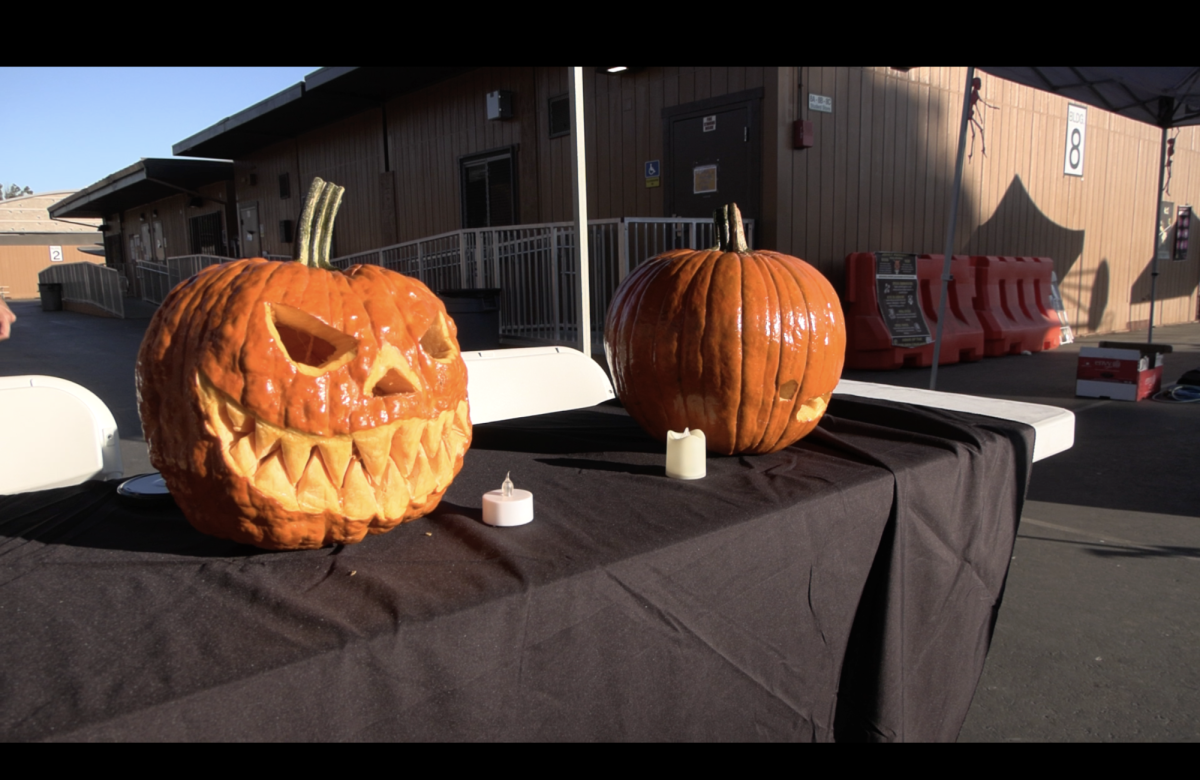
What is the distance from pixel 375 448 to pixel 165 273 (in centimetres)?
2194

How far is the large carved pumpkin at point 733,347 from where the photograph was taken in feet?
4.90

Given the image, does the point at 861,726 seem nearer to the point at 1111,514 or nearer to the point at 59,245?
the point at 1111,514

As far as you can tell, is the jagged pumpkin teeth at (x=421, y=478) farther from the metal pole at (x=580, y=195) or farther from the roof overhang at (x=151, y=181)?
the roof overhang at (x=151, y=181)

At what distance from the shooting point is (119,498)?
1.28 m

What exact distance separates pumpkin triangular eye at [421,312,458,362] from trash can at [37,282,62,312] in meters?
25.6

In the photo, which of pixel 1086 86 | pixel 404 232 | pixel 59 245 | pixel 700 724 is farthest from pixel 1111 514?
pixel 59 245

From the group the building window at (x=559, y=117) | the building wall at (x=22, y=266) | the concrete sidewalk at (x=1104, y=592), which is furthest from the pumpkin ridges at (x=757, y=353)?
the building wall at (x=22, y=266)

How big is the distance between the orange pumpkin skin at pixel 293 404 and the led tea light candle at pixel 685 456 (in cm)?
49

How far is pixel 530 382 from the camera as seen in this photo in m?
2.50

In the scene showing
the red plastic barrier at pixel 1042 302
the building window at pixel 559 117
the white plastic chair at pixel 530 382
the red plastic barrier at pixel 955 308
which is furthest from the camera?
the red plastic barrier at pixel 1042 302

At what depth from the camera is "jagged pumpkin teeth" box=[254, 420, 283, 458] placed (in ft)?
3.17

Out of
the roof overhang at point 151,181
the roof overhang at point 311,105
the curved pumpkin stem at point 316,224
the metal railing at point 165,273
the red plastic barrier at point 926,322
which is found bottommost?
the red plastic barrier at point 926,322

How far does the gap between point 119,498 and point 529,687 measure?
85 centimetres

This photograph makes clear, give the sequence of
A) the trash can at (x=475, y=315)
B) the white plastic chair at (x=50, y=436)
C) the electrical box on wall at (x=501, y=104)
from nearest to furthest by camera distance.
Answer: the white plastic chair at (x=50, y=436), the trash can at (x=475, y=315), the electrical box on wall at (x=501, y=104)
